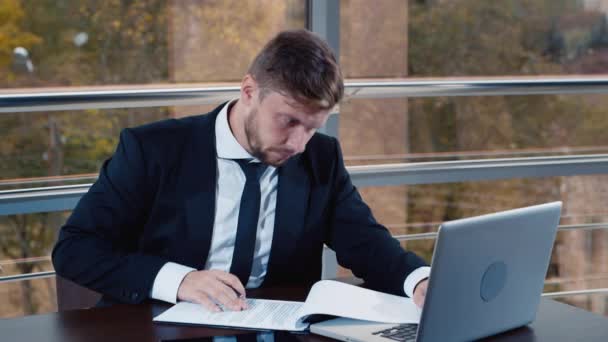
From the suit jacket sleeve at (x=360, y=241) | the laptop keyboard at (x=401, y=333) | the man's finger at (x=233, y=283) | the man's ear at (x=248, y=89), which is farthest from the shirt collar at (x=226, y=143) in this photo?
the laptop keyboard at (x=401, y=333)

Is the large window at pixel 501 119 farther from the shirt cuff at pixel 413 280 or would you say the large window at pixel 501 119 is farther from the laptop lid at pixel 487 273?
the laptop lid at pixel 487 273

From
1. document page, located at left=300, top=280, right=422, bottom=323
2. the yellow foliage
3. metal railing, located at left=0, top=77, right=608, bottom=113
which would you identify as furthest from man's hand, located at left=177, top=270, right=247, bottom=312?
the yellow foliage

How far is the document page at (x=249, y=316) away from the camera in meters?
1.37

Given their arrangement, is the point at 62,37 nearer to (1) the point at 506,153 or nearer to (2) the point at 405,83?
(2) the point at 405,83

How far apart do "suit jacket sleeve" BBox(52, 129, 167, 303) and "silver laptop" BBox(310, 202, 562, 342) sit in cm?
41

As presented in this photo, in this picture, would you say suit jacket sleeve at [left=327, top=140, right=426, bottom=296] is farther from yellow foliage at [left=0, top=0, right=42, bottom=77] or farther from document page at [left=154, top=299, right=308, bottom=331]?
yellow foliage at [left=0, top=0, right=42, bottom=77]

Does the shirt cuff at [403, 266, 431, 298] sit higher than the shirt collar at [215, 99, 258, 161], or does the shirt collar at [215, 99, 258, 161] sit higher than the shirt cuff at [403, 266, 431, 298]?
the shirt collar at [215, 99, 258, 161]

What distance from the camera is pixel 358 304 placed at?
143 centimetres

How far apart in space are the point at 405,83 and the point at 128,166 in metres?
1.17

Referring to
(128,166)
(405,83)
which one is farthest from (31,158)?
(128,166)

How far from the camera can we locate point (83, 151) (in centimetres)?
376

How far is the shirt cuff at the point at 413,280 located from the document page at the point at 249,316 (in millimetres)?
214

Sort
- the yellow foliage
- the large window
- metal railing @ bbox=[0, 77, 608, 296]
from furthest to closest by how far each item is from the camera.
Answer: the large window
the yellow foliage
metal railing @ bbox=[0, 77, 608, 296]

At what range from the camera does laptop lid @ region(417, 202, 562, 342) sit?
46.1 inches
